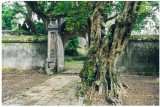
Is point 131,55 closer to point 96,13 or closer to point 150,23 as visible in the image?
point 150,23

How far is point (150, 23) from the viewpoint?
17.3 m

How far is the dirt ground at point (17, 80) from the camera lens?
367 inches

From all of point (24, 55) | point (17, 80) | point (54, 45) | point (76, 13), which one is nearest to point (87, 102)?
point (76, 13)

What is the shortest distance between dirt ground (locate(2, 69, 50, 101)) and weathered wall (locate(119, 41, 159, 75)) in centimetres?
473

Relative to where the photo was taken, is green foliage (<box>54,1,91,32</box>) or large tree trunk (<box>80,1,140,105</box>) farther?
green foliage (<box>54,1,91,32</box>)

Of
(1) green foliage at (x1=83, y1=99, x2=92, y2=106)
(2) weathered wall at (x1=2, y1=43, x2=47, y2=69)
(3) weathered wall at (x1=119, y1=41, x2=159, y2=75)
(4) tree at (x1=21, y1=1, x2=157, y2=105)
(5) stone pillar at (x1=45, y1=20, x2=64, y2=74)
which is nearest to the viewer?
(1) green foliage at (x1=83, y1=99, x2=92, y2=106)

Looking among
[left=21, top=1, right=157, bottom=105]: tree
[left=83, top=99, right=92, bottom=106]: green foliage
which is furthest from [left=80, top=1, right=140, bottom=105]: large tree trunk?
[left=83, top=99, right=92, bottom=106]: green foliage

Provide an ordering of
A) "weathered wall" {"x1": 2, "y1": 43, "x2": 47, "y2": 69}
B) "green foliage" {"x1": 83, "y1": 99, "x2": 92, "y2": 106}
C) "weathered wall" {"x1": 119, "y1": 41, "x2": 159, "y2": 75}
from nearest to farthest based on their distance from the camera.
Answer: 1. "green foliage" {"x1": 83, "y1": 99, "x2": 92, "y2": 106}
2. "weathered wall" {"x1": 119, "y1": 41, "x2": 159, "y2": 75}
3. "weathered wall" {"x1": 2, "y1": 43, "x2": 47, "y2": 69}

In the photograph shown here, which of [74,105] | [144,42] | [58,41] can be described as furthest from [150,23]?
[74,105]

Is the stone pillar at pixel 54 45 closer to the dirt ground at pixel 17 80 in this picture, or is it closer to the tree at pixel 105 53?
the dirt ground at pixel 17 80

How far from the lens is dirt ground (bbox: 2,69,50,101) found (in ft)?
30.6

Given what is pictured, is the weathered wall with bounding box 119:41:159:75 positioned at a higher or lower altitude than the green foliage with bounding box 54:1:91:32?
lower

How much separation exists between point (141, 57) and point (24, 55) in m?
6.86

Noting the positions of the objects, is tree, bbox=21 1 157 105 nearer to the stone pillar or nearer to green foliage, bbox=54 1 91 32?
green foliage, bbox=54 1 91 32
